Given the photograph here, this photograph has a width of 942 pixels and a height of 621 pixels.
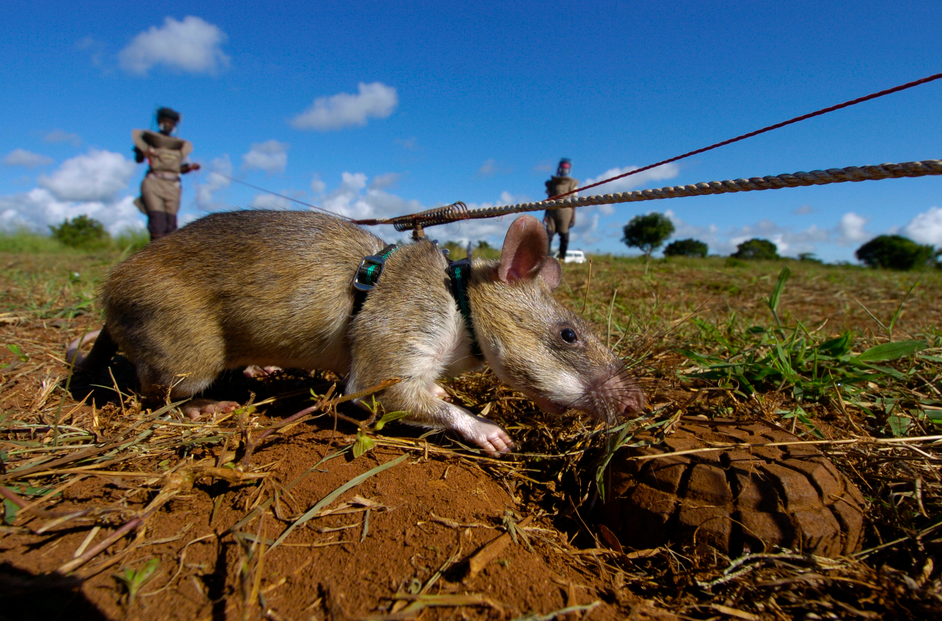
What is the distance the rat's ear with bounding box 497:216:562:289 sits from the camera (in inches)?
95.4

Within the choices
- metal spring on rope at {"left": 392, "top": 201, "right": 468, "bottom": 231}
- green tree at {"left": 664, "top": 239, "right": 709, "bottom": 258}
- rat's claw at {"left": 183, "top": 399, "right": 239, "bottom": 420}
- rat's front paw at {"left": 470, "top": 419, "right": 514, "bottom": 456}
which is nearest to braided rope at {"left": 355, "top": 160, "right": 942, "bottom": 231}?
metal spring on rope at {"left": 392, "top": 201, "right": 468, "bottom": 231}

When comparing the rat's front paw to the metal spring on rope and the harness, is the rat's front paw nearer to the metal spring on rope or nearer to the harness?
the harness

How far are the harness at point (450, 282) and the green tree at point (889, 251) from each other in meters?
37.5

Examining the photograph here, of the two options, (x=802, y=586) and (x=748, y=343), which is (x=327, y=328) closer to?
(x=802, y=586)

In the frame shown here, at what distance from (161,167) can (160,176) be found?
17 centimetres

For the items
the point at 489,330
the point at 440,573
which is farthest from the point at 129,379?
the point at 440,573

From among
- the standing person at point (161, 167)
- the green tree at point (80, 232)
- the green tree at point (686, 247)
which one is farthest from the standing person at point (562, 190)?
the green tree at point (686, 247)

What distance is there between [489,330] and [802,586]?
166 centimetres

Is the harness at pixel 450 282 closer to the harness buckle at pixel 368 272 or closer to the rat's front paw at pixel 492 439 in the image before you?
the harness buckle at pixel 368 272

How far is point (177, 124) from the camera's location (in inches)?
341

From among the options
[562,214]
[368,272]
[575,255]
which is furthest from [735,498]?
[562,214]

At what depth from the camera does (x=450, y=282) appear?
2686mm

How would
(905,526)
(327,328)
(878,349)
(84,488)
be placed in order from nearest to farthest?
1. (905,526)
2. (84,488)
3. (878,349)
4. (327,328)

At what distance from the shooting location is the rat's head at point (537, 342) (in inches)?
90.1
